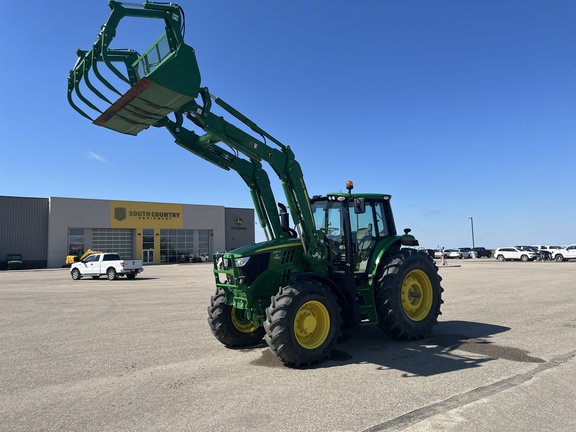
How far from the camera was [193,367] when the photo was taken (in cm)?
659

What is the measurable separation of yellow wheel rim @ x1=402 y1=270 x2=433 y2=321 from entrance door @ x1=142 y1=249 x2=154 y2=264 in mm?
52220

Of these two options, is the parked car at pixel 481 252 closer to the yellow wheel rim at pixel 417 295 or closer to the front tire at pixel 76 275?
the front tire at pixel 76 275

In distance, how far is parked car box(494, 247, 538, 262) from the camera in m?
48.7

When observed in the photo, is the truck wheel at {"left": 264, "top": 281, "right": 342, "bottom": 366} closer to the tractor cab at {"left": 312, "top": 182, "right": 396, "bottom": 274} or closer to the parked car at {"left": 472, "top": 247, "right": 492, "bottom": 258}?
the tractor cab at {"left": 312, "top": 182, "right": 396, "bottom": 274}

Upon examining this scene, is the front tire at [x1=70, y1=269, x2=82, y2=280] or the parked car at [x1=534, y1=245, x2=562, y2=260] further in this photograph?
the parked car at [x1=534, y1=245, x2=562, y2=260]

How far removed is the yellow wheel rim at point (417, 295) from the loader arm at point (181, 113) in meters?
1.87

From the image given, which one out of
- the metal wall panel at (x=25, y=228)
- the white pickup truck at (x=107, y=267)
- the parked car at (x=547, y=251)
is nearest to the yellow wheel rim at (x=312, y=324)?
the white pickup truck at (x=107, y=267)

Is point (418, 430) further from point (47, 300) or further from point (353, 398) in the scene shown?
point (47, 300)

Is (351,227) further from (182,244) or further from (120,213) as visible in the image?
(182,244)

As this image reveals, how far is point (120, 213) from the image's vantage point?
54250 mm

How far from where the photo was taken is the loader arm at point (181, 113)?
17.9 ft

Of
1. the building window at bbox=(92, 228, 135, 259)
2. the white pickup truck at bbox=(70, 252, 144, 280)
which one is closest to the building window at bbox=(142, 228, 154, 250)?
the building window at bbox=(92, 228, 135, 259)

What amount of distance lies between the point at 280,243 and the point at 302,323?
1.42 metres

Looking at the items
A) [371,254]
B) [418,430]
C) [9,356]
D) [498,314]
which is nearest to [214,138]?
[371,254]
